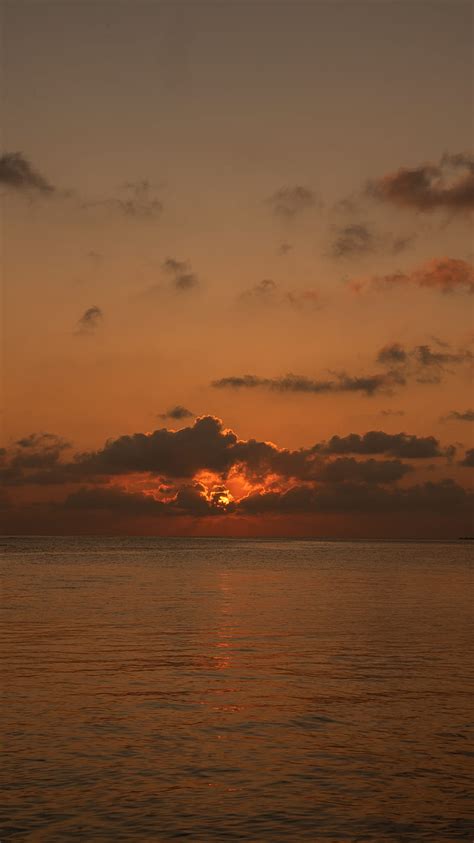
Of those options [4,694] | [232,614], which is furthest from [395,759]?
[232,614]

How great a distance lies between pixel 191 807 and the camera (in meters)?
15.5

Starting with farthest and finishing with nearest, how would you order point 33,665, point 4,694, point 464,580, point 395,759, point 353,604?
1. point 464,580
2. point 353,604
3. point 33,665
4. point 4,694
5. point 395,759

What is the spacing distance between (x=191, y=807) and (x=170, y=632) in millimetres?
24412

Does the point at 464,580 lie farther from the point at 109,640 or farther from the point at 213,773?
the point at 213,773

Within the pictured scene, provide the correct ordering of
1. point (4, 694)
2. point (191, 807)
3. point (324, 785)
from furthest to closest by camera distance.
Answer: point (4, 694) → point (324, 785) → point (191, 807)

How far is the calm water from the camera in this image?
14.9 metres

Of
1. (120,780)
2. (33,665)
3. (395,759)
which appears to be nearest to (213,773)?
(120,780)

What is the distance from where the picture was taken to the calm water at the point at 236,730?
14938 millimetres

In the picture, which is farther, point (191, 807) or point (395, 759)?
point (395, 759)

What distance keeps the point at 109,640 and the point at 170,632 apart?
399 cm

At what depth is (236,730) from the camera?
21.0 metres

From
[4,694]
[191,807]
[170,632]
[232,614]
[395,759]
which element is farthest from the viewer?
[232,614]

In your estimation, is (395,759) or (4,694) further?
(4,694)

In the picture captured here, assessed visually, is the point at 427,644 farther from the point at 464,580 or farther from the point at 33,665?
the point at 464,580
